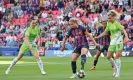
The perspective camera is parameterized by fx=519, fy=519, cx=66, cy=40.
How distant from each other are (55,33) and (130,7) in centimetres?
755

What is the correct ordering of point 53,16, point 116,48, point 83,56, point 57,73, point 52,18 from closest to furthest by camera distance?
1. point 83,56
2. point 116,48
3. point 57,73
4. point 52,18
5. point 53,16

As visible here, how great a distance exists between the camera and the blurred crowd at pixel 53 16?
45000 millimetres

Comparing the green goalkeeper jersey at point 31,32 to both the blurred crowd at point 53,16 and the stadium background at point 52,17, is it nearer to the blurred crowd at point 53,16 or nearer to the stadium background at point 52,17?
the stadium background at point 52,17

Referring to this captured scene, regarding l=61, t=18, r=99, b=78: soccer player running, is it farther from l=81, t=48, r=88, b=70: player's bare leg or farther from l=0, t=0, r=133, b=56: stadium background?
l=0, t=0, r=133, b=56: stadium background

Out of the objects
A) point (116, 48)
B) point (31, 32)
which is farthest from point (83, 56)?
point (31, 32)

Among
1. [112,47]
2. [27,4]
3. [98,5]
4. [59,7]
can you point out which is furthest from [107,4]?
[112,47]

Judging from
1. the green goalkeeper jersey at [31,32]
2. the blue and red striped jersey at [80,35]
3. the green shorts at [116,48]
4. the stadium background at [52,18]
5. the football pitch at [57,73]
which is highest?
the blue and red striped jersey at [80,35]

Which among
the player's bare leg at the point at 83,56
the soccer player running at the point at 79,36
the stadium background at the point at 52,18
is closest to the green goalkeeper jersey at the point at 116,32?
the soccer player running at the point at 79,36

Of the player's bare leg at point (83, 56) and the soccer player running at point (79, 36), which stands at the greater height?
the soccer player running at point (79, 36)

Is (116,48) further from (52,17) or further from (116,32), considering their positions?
(52,17)

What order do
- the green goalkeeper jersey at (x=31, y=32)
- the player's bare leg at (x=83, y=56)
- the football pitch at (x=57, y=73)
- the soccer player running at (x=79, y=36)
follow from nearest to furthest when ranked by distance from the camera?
1. the player's bare leg at (x=83, y=56)
2. the soccer player running at (x=79, y=36)
3. the football pitch at (x=57, y=73)
4. the green goalkeeper jersey at (x=31, y=32)

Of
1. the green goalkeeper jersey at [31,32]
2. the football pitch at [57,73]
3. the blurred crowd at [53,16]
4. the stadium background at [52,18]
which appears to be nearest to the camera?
the football pitch at [57,73]

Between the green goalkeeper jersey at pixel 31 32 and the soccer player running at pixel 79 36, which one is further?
the green goalkeeper jersey at pixel 31 32

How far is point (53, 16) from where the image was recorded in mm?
48781
